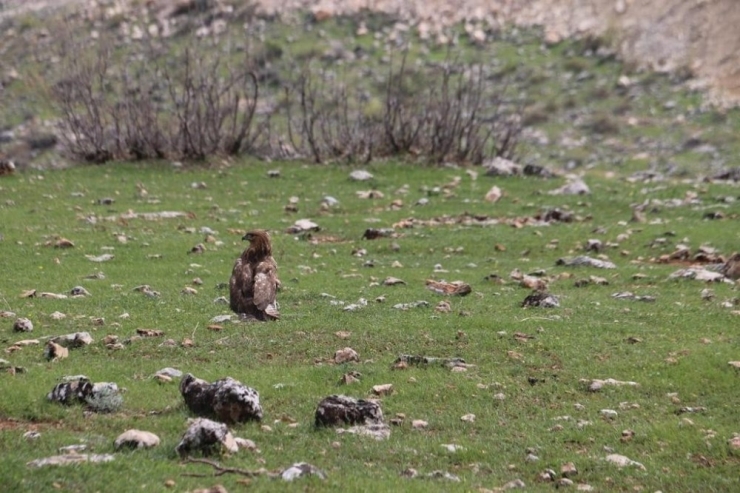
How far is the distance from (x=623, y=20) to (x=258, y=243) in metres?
41.6

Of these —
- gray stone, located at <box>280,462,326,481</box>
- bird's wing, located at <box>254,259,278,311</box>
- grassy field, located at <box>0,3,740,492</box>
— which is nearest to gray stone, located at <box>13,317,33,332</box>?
grassy field, located at <box>0,3,740,492</box>

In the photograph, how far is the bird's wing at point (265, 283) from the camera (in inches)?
397

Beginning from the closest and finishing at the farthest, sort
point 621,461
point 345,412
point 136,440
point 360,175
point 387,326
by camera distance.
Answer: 1. point 136,440
2. point 621,461
3. point 345,412
4. point 387,326
5. point 360,175

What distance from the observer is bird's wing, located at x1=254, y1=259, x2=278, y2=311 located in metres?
10.1

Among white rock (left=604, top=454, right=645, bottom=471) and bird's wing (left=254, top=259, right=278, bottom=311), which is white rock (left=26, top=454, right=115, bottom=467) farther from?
bird's wing (left=254, top=259, right=278, bottom=311)

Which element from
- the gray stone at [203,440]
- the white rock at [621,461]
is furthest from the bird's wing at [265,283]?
the white rock at [621,461]

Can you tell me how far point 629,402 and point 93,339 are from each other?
5.11 meters

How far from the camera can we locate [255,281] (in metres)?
10.2

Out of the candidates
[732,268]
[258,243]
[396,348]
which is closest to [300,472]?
[396,348]

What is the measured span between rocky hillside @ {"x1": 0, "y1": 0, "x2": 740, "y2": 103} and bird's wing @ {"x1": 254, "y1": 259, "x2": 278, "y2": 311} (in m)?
31.9

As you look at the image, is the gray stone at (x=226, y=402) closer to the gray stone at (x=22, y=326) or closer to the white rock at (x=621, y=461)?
the white rock at (x=621, y=461)

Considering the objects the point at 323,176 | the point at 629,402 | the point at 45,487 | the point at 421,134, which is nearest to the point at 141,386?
the point at 45,487

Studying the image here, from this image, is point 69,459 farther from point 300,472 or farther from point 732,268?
point 732,268

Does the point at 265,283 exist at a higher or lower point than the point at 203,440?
lower
